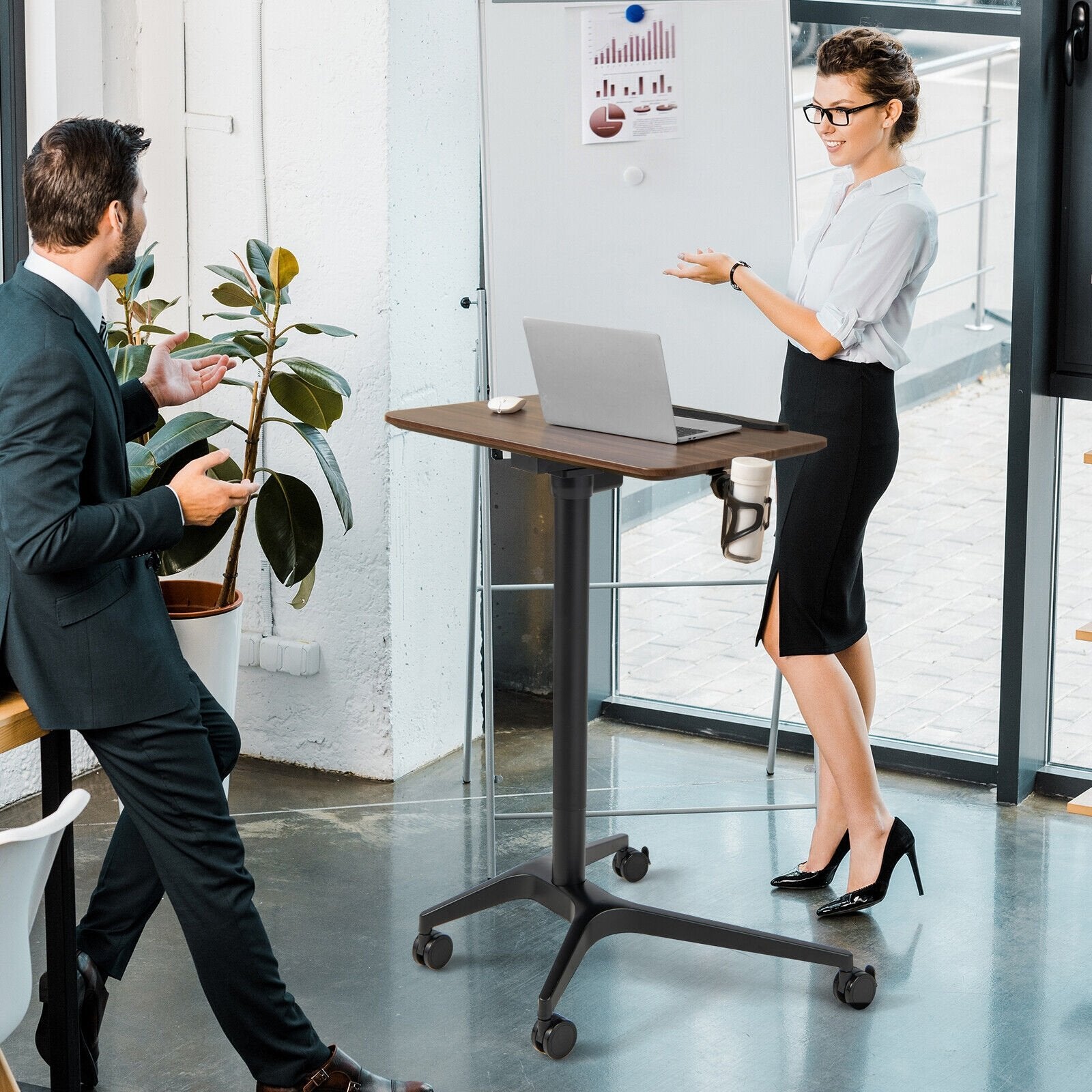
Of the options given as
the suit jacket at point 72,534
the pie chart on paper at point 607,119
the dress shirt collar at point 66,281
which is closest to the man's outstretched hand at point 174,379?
the suit jacket at point 72,534

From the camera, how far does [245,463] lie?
3557mm

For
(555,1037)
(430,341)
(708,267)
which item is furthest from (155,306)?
(555,1037)

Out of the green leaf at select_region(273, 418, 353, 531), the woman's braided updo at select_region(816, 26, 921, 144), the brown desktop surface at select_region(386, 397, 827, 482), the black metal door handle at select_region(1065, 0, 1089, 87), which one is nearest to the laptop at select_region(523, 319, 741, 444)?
the brown desktop surface at select_region(386, 397, 827, 482)

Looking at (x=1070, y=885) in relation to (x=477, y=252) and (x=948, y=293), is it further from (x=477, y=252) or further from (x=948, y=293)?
(x=477, y=252)

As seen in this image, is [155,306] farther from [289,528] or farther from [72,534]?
[72,534]

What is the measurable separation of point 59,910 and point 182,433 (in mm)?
1340

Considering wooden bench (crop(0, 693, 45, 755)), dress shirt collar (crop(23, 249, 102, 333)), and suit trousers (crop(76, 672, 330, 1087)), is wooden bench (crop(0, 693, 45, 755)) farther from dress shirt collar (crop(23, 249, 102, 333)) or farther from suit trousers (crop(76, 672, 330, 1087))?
dress shirt collar (crop(23, 249, 102, 333))

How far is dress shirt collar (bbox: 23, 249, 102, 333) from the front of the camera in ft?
7.30

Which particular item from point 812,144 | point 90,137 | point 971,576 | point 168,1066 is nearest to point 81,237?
point 90,137

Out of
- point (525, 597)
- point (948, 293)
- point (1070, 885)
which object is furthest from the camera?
point (525, 597)

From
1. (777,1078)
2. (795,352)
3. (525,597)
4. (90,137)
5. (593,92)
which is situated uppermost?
(593,92)

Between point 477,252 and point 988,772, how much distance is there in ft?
5.97

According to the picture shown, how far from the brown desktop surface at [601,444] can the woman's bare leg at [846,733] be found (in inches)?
26.6

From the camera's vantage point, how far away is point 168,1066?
268cm
